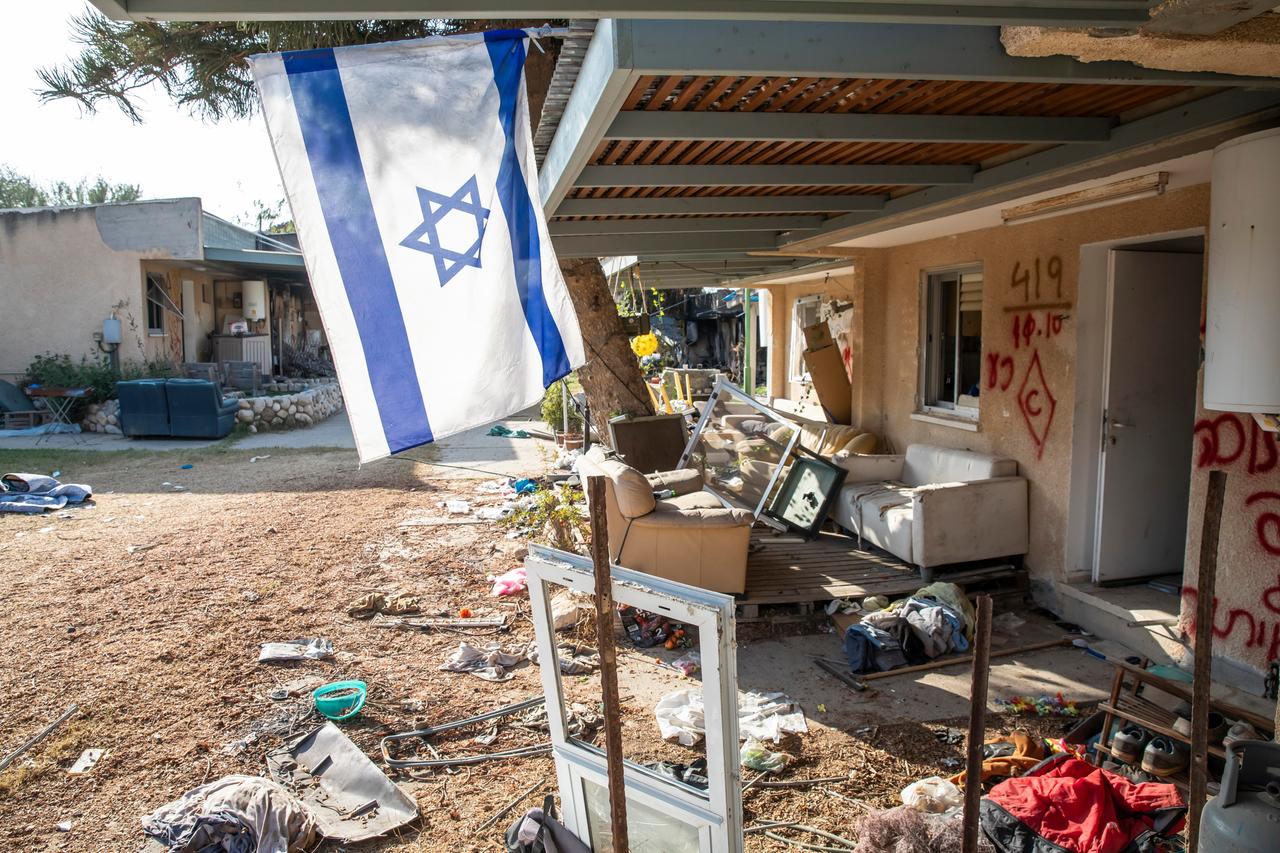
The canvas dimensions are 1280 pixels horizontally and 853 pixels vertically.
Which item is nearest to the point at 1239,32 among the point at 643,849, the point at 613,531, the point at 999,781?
the point at 999,781

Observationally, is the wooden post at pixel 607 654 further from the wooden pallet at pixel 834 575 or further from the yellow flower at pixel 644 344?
the yellow flower at pixel 644 344

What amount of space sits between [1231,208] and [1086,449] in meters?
2.89

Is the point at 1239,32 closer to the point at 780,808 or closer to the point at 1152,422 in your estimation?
the point at 780,808

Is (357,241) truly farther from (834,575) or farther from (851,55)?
(834,575)

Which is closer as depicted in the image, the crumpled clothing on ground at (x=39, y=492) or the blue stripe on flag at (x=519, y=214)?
the blue stripe on flag at (x=519, y=214)

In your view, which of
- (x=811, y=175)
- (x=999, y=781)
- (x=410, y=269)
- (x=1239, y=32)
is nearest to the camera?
(x=1239, y=32)

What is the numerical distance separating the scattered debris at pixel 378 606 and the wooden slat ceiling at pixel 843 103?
3835 millimetres

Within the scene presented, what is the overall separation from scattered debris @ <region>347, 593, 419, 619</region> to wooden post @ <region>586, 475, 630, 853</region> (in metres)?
4.36

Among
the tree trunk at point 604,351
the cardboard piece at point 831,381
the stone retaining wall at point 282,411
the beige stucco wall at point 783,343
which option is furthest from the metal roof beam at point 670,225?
the stone retaining wall at point 282,411

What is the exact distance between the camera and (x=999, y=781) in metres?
3.75

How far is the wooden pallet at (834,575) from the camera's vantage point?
5.91 m

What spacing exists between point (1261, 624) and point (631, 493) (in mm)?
3701

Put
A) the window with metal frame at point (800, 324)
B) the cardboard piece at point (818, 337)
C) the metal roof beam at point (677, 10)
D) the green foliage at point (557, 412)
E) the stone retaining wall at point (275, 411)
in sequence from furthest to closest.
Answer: the stone retaining wall at point (275, 411)
the green foliage at point (557, 412)
the window with metal frame at point (800, 324)
the cardboard piece at point (818, 337)
the metal roof beam at point (677, 10)

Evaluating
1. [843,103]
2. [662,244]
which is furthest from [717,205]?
[843,103]
